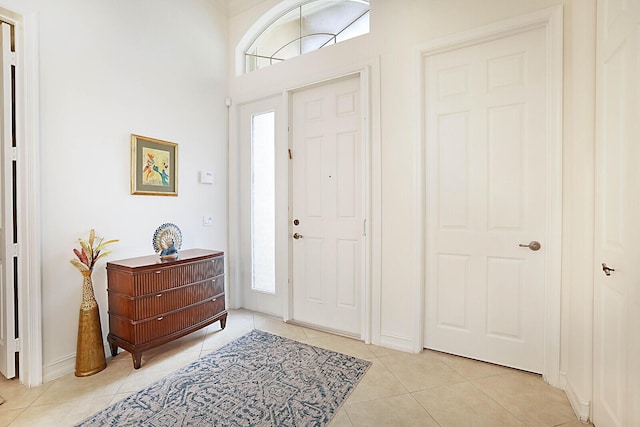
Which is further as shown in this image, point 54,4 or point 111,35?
point 111,35

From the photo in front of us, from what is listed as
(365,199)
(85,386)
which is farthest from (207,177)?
(85,386)

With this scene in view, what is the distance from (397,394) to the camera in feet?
6.38

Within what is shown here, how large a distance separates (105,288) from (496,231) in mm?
2944

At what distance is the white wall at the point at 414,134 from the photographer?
1.77 meters

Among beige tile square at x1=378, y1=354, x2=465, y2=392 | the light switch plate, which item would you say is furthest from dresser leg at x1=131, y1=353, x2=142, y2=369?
beige tile square at x1=378, y1=354, x2=465, y2=392

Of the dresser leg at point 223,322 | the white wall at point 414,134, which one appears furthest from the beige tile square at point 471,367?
the dresser leg at point 223,322

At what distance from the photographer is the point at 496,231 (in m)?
2.26

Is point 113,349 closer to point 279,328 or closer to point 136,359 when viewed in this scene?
Result: point 136,359

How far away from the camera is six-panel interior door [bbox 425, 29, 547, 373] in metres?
2.13

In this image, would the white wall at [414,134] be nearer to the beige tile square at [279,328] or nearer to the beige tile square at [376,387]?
the beige tile square at [376,387]

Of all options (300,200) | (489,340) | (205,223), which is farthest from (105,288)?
(489,340)

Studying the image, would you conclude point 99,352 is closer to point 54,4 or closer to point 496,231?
point 54,4

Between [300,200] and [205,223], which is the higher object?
[300,200]

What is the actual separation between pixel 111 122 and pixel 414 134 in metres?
2.32
